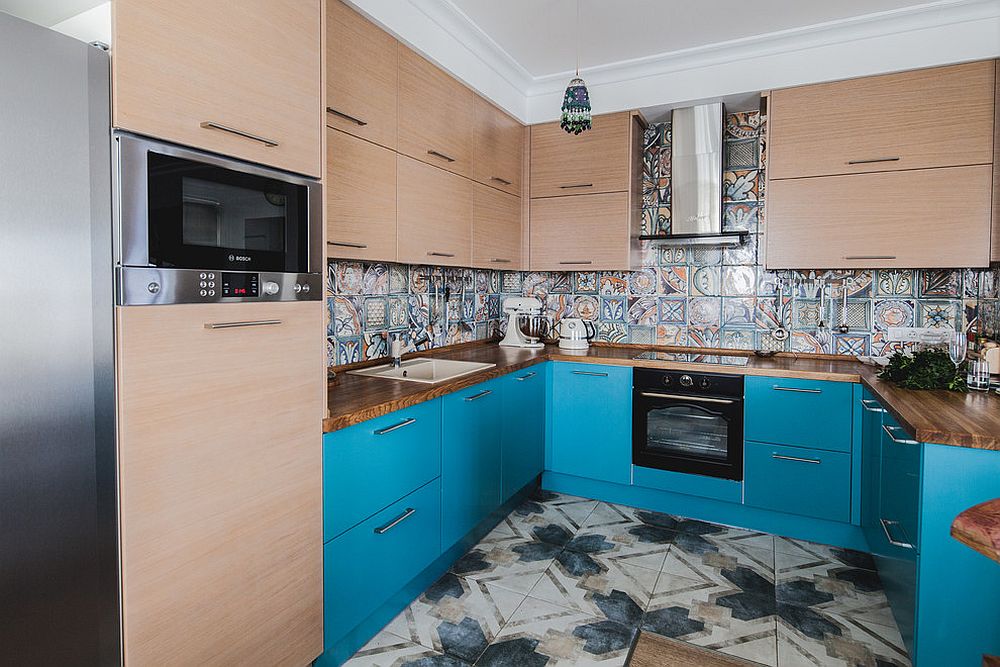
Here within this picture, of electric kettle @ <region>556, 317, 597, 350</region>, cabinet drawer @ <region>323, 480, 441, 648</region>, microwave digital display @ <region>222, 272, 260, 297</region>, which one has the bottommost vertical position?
cabinet drawer @ <region>323, 480, 441, 648</region>

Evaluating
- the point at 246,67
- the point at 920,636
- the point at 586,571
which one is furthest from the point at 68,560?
the point at 920,636

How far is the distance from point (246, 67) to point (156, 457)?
0.97m

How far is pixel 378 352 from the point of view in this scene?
285 cm

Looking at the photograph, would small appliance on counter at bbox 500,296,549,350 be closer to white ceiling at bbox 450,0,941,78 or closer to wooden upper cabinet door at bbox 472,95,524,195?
wooden upper cabinet door at bbox 472,95,524,195

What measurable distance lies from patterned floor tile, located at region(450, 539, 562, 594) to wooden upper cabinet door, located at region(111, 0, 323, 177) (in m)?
1.80

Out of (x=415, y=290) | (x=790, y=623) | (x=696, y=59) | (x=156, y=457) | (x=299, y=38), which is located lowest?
(x=790, y=623)

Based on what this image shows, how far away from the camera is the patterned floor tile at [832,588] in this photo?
2.24 m

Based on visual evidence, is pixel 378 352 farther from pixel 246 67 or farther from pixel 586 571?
pixel 246 67

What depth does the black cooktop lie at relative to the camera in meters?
3.00

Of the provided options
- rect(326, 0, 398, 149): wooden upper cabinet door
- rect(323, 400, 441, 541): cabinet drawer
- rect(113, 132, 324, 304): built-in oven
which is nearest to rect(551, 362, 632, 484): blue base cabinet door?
rect(323, 400, 441, 541): cabinet drawer

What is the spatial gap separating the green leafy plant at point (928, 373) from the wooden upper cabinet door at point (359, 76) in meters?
2.33

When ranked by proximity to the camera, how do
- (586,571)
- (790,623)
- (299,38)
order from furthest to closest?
(586,571)
(790,623)
(299,38)

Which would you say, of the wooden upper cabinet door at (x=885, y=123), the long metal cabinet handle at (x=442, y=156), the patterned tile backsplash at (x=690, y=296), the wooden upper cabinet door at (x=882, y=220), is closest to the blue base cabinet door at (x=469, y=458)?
the patterned tile backsplash at (x=690, y=296)

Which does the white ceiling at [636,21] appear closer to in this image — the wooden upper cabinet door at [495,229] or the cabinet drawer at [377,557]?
the wooden upper cabinet door at [495,229]
